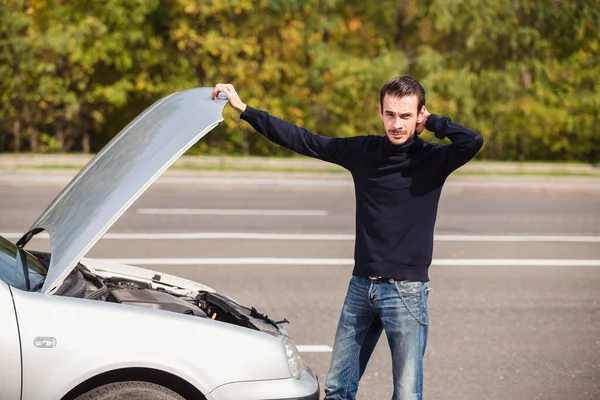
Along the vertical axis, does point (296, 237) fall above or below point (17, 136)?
below

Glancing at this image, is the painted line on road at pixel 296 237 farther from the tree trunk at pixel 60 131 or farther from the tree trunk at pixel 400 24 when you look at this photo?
the tree trunk at pixel 400 24

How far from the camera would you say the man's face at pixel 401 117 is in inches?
150

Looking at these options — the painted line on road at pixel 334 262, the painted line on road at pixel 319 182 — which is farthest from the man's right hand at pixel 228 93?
the painted line on road at pixel 319 182

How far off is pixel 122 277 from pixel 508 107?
2238 centimetres

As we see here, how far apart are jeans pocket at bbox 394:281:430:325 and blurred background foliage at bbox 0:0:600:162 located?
2130cm

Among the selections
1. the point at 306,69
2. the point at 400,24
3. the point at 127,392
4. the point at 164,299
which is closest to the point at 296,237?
the point at 164,299

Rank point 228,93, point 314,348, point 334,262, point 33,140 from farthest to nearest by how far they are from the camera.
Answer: point 33,140 → point 334,262 → point 314,348 → point 228,93

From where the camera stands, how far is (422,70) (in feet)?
84.2

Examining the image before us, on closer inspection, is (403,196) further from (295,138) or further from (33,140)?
(33,140)

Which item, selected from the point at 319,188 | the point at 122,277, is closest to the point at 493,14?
the point at 319,188

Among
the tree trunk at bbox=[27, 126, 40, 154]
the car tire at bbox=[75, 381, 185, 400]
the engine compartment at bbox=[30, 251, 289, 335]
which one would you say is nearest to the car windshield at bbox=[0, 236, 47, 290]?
the engine compartment at bbox=[30, 251, 289, 335]

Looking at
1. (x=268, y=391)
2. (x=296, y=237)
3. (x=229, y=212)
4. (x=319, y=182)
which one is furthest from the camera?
(x=319, y=182)

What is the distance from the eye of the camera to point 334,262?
399 inches

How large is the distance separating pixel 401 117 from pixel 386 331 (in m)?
0.90
